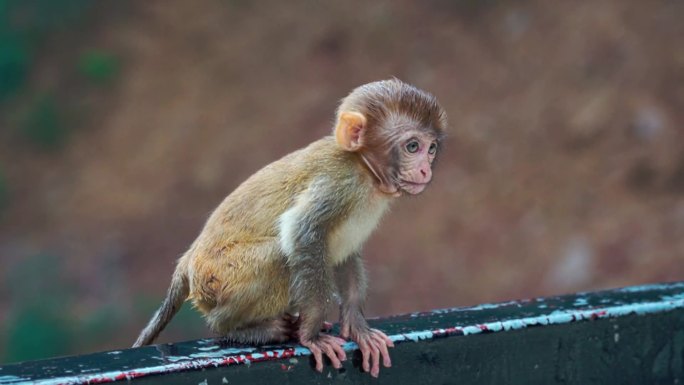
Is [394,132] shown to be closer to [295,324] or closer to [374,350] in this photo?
[295,324]

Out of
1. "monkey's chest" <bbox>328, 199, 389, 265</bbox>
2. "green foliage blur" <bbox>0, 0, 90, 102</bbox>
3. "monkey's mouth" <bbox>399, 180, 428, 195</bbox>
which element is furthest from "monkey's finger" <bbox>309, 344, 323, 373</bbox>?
"green foliage blur" <bbox>0, 0, 90, 102</bbox>

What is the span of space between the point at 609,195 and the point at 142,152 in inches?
263

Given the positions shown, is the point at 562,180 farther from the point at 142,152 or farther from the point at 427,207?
the point at 142,152

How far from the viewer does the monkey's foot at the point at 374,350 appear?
3.13m

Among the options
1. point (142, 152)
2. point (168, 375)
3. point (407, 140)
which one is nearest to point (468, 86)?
point (142, 152)

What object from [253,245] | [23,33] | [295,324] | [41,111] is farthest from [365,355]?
[41,111]

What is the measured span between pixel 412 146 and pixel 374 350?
36.4 inches

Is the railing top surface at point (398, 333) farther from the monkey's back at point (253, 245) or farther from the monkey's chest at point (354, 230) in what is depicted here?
the monkey's chest at point (354, 230)

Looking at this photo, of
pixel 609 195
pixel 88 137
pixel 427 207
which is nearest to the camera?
pixel 609 195

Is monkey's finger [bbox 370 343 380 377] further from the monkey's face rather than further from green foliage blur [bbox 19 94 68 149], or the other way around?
green foliage blur [bbox 19 94 68 149]

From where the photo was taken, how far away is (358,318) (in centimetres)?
356

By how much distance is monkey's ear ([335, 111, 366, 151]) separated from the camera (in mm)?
3818

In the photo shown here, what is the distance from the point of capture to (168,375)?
8.73 feet

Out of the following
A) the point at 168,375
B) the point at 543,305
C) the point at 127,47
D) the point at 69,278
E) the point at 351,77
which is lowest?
the point at 69,278
